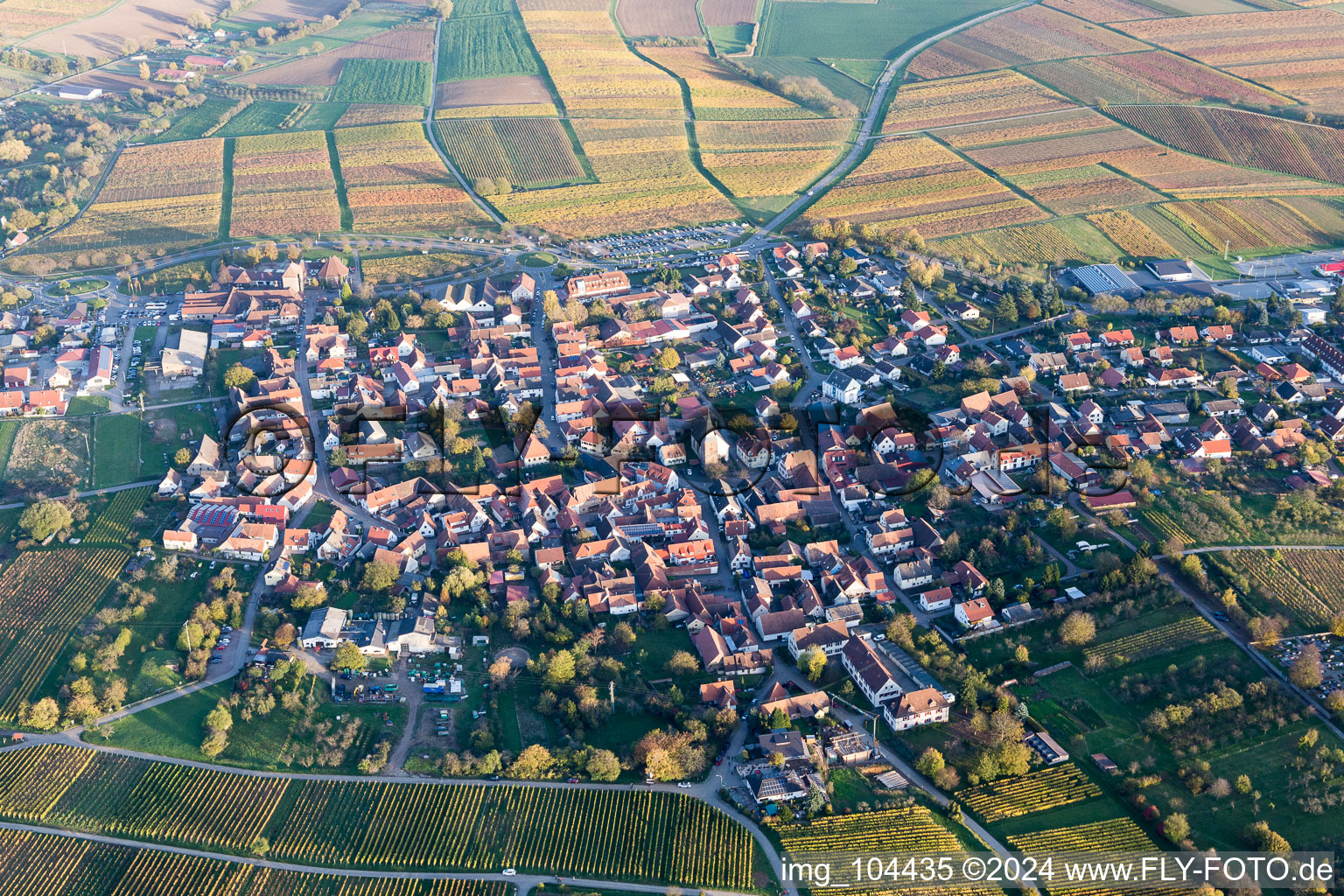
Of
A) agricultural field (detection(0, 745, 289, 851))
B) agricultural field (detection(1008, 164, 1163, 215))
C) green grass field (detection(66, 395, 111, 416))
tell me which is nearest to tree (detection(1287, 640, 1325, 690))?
agricultural field (detection(0, 745, 289, 851))

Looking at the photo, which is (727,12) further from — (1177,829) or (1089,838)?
(1177,829)

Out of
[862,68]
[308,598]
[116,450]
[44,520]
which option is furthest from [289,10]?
[308,598]

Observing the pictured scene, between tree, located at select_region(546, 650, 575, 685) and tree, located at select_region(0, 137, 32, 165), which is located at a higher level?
tree, located at select_region(546, 650, 575, 685)

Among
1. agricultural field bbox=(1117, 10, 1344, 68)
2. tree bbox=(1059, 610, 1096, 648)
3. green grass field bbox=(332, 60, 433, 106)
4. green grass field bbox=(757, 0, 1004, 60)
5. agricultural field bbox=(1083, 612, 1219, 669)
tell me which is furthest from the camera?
green grass field bbox=(757, 0, 1004, 60)

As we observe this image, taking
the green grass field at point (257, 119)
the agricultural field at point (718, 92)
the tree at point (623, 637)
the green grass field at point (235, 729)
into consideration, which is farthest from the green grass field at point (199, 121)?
the tree at point (623, 637)

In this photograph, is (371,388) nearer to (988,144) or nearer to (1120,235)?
(1120,235)

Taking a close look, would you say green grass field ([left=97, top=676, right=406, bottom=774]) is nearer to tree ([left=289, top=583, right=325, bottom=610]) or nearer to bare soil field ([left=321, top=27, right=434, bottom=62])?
tree ([left=289, top=583, right=325, bottom=610])

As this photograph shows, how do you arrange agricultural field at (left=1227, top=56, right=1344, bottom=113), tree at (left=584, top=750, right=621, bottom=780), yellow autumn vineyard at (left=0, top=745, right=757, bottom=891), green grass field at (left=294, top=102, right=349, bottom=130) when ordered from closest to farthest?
1. yellow autumn vineyard at (left=0, top=745, right=757, bottom=891)
2. tree at (left=584, top=750, right=621, bottom=780)
3. agricultural field at (left=1227, top=56, right=1344, bottom=113)
4. green grass field at (left=294, top=102, right=349, bottom=130)

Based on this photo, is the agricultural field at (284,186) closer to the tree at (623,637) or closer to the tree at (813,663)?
the tree at (623,637)
